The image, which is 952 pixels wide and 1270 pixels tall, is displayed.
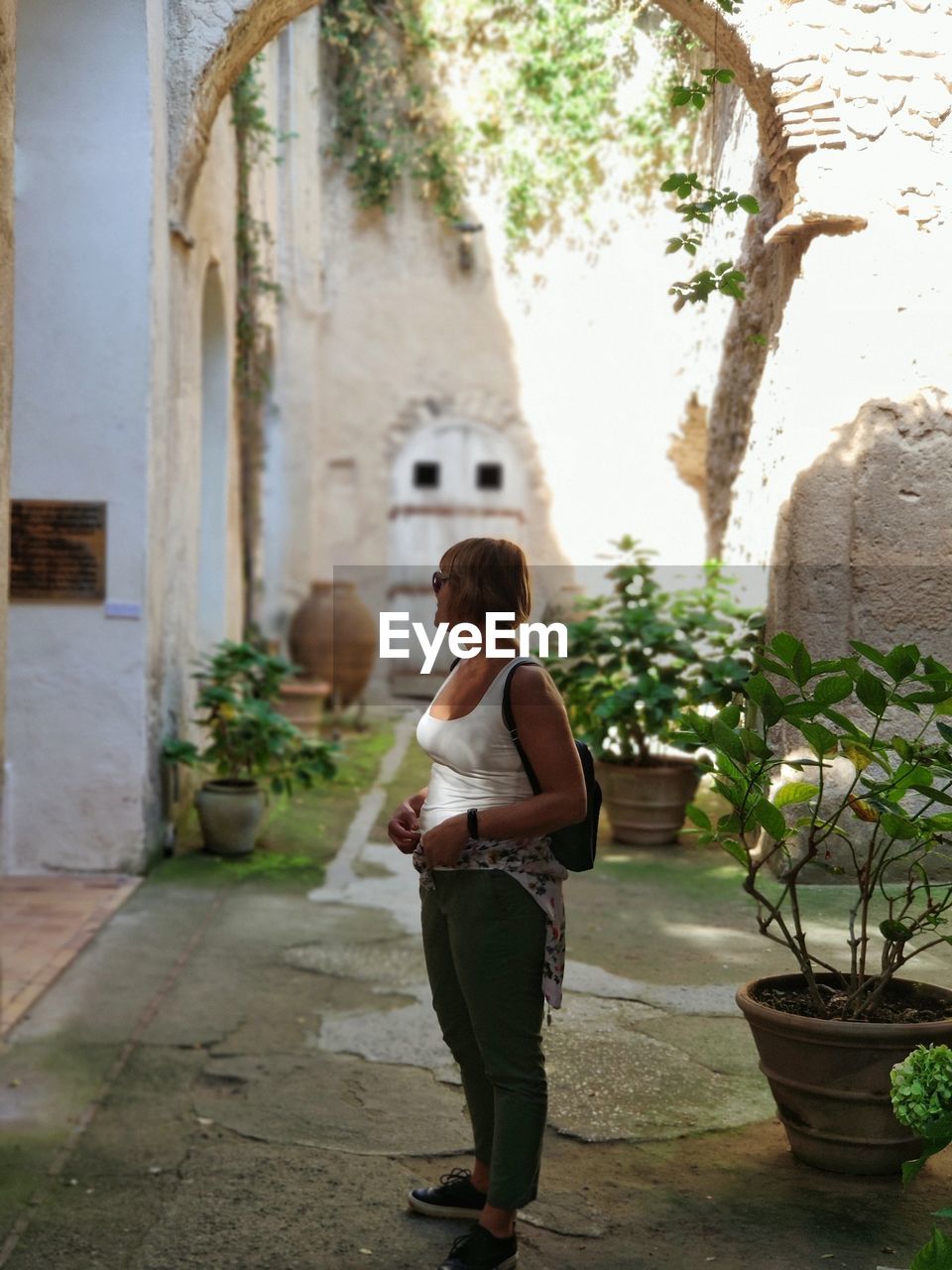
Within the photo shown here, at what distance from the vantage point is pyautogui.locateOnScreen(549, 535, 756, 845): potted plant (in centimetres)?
679

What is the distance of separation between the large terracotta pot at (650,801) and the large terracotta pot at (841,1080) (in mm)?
3635

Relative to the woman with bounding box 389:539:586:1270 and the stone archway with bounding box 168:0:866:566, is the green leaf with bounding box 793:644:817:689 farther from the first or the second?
the stone archway with bounding box 168:0:866:566

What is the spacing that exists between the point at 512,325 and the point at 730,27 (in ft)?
25.6

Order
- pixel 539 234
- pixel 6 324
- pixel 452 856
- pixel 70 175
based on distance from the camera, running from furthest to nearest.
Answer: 1. pixel 539 234
2. pixel 70 175
3. pixel 6 324
4. pixel 452 856

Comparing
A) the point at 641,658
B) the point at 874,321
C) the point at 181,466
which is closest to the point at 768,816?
the point at 874,321

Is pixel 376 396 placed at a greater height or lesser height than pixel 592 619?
greater

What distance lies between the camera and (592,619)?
717cm

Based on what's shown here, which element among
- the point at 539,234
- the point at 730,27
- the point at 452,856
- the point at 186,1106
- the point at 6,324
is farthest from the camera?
the point at 539,234

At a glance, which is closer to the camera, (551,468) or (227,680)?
(227,680)

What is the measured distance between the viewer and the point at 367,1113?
12.3ft

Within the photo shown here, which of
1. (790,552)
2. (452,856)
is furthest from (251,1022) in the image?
(790,552)

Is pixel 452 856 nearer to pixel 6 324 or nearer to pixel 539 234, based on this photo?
pixel 6 324

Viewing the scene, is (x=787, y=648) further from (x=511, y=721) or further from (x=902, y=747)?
(x=511, y=721)

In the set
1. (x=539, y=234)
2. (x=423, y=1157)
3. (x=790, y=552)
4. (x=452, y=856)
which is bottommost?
(x=423, y=1157)
